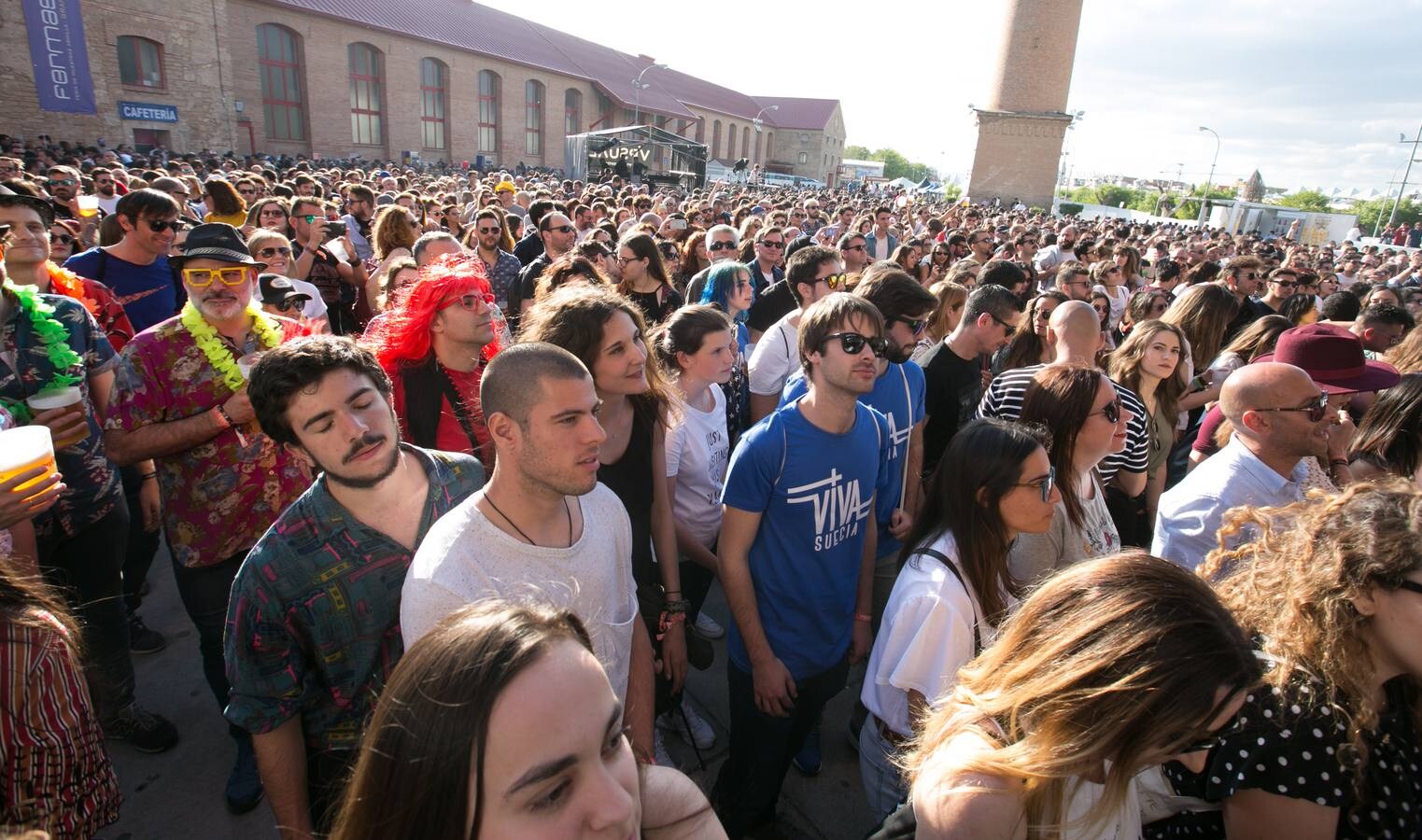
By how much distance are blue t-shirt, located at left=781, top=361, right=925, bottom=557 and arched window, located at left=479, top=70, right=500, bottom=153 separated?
136 feet

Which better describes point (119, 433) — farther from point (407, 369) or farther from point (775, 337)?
point (775, 337)

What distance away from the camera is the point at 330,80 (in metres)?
32.0

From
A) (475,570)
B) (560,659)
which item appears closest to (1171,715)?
(560,659)

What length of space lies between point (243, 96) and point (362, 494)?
35.4 metres

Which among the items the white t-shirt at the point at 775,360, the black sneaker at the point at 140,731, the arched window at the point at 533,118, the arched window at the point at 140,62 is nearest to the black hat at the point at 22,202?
the black sneaker at the point at 140,731

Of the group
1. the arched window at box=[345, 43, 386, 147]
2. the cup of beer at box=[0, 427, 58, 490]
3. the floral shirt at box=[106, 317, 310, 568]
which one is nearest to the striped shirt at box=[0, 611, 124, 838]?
the cup of beer at box=[0, 427, 58, 490]

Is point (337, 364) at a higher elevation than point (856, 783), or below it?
higher

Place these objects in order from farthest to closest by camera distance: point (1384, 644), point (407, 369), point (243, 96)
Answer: point (243, 96) → point (407, 369) → point (1384, 644)

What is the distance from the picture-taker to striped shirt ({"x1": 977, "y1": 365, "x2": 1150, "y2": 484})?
342cm

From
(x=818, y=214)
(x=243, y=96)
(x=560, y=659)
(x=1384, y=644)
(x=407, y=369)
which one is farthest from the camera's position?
(x=243, y=96)

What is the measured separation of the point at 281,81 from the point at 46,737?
37698 mm

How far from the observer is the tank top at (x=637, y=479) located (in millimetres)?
2777

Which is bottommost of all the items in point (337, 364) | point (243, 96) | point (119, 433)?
point (119, 433)

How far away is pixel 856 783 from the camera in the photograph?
3152 millimetres
